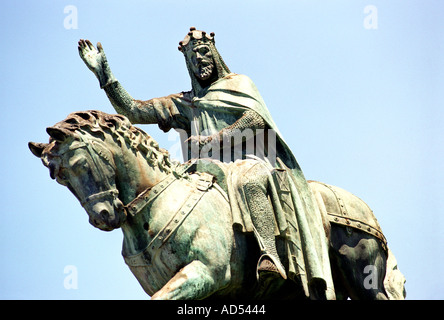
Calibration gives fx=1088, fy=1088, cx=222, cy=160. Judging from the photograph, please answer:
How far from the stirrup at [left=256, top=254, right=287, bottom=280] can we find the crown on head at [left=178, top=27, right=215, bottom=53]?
2.87 metres

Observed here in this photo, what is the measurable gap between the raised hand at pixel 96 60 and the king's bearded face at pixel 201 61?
100 centimetres

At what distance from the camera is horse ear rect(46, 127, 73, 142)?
438 inches

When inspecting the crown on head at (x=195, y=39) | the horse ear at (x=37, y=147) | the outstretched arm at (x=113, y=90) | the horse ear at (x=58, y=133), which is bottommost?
the horse ear at (x=37, y=147)

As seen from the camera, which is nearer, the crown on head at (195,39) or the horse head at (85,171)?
the horse head at (85,171)

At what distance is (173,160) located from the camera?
39.3 feet

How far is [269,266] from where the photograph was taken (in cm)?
1156

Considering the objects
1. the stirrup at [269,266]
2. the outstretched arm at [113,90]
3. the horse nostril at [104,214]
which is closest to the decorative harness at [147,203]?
the horse nostril at [104,214]

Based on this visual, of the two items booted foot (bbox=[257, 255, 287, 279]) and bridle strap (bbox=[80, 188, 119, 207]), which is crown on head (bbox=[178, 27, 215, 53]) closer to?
bridle strap (bbox=[80, 188, 119, 207])

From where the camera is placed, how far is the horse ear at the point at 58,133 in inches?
438

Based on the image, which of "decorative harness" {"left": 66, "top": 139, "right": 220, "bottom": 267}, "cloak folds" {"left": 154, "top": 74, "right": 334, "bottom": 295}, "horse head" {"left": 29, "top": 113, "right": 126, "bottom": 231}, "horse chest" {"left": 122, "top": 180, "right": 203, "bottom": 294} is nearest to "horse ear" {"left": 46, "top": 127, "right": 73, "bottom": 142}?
"horse head" {"left": 29, "top": 113, "right": 126, "bottom": 231}

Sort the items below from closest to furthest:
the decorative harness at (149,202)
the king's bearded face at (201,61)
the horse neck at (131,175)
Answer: the decorative harness at (149,202)
the horse neck at (131,175)
the king's bearded face at (201,61)

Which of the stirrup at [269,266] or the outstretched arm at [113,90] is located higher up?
the outstretched arm at [113,90]

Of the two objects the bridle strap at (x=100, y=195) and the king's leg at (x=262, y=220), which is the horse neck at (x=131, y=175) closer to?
the bridle strap at (x=100, y=195)
